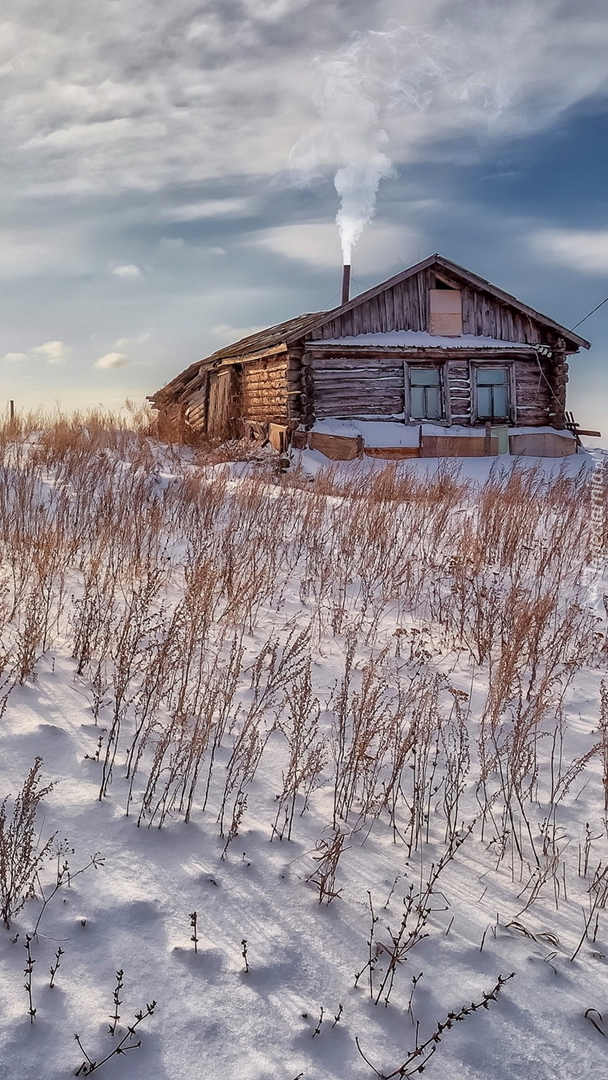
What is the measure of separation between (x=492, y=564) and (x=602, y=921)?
14.6ft

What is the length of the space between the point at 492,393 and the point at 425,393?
6.43ft

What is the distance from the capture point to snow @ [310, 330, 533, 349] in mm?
18641

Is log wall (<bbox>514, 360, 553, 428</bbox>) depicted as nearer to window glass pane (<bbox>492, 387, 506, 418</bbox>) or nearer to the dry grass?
window glass pane (<bbox>492, 387, 506, 418</bbox>)

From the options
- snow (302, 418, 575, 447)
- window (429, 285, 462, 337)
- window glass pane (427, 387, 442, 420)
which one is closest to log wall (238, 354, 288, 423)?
snow (302, 418, 575, 447)

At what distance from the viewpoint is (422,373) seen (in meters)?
19.5

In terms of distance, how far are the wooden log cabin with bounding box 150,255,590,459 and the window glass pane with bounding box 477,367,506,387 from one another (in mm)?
34

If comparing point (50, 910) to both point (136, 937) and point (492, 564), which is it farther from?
point (492, 564)

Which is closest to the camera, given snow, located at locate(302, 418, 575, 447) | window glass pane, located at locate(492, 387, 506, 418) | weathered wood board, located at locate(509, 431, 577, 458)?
snow, located at locate(302, 418, 575, 447)

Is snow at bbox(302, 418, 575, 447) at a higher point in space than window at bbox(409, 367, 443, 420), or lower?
lower

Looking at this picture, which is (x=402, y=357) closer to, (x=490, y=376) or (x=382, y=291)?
(x=382, y=291)

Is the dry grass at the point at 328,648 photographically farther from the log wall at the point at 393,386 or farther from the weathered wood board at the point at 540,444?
the weathered wood board at the point at 540,444

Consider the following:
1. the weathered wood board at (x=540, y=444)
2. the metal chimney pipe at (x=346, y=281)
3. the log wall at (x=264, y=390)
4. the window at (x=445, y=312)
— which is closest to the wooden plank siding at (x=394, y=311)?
the window at (x=445, y=312)

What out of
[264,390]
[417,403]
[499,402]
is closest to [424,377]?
[417,403]

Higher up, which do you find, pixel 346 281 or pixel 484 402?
pixel 346 281
